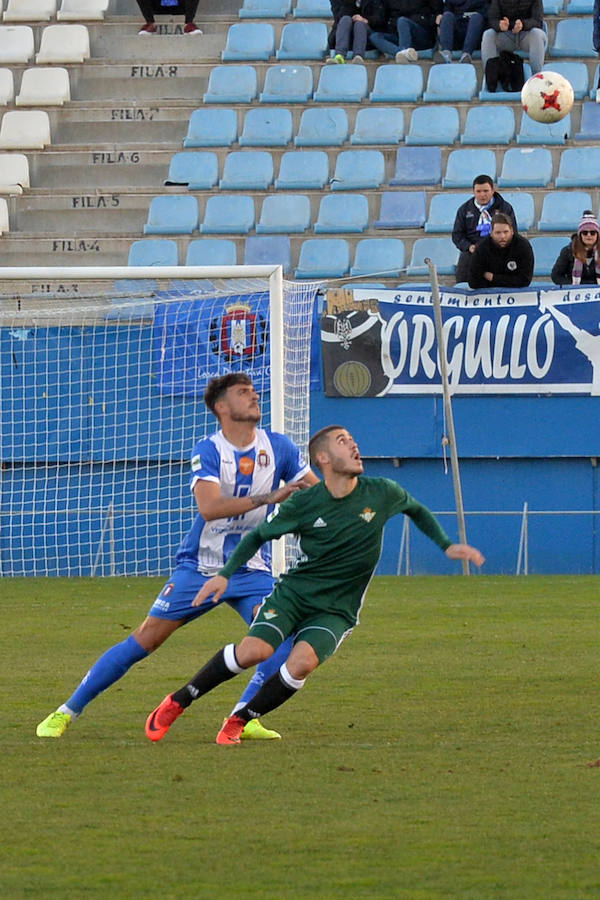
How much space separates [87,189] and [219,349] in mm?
6184

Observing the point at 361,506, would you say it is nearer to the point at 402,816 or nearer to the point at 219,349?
the point at 402,816

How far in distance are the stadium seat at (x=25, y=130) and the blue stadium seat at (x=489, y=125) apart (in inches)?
223

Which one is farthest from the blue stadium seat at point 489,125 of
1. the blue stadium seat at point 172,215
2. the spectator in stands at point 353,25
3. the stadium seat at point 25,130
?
the stadium seat at point 25,130

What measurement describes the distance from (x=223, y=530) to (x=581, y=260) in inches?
355

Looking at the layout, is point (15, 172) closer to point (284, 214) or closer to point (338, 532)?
point (284, 214)

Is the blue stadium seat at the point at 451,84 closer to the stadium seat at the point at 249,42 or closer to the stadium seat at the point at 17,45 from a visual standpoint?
the stadium seat at the point at 249,42

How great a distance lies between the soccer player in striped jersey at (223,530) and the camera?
283 inches

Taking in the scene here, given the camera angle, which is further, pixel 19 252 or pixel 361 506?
pixel 19 252

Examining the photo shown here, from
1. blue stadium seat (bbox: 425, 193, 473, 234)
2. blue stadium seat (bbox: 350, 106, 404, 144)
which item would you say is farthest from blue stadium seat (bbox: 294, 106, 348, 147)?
blue stadium seat (bbox: 425, 193, 473, 234)

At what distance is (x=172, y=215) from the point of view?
19609 mm

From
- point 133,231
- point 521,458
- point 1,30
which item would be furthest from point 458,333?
point 1,30

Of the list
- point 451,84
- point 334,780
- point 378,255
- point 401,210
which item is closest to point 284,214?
point 401,210

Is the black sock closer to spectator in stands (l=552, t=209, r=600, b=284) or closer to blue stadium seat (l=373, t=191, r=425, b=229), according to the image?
spectator in stands (l=552, t=209, r=600, b=284)

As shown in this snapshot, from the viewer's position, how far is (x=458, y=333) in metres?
15.6
